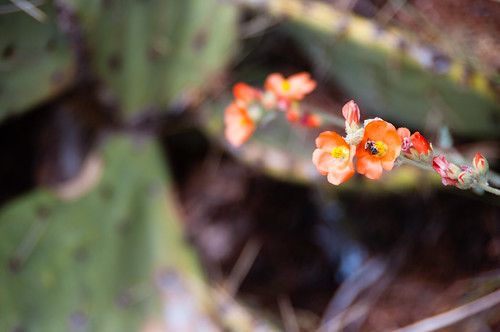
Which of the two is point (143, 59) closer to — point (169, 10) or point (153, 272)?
point (169, 10)

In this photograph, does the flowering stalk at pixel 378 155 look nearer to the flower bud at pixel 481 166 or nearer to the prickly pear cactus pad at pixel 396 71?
the flower bud at pixel 481 166

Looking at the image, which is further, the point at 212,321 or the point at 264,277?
the point at 264,277

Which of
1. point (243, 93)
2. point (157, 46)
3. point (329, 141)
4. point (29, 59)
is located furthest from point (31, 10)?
point (329, 141)

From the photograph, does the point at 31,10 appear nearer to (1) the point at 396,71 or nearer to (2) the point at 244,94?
(2) the point at 244,94

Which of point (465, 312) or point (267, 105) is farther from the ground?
point (267, 105)

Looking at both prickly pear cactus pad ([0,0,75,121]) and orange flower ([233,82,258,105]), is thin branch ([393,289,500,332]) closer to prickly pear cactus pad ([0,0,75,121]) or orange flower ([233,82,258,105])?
orange flower ([233,82,258,105])

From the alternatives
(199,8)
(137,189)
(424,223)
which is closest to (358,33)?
(199,8)

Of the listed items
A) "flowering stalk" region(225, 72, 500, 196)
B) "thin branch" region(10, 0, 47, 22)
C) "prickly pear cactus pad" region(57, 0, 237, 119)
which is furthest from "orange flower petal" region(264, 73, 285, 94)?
"thin branch" region(10, 0, 47, 22)
